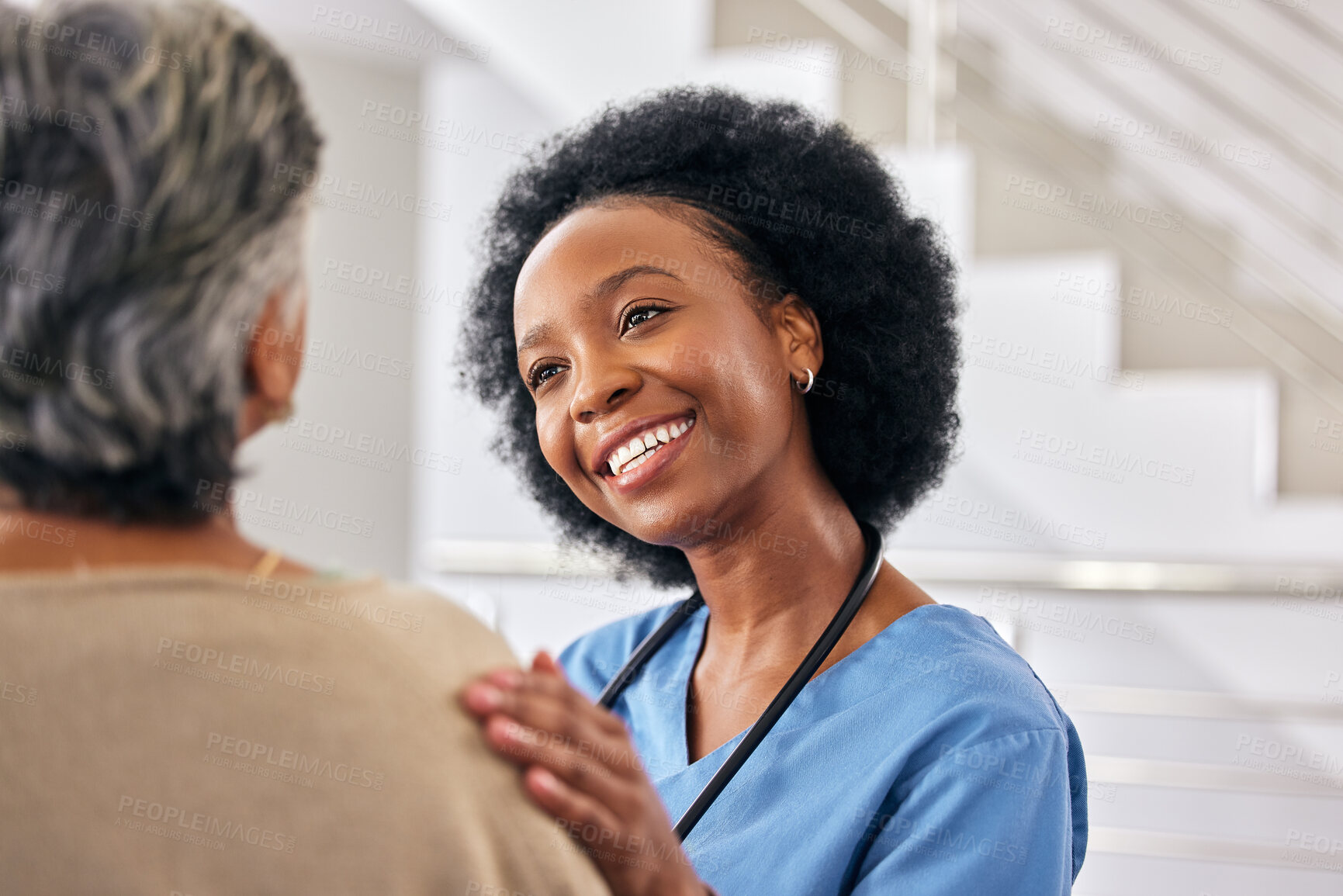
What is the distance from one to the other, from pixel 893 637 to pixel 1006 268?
1376 mm

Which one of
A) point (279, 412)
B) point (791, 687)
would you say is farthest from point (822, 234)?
point (279, 412)

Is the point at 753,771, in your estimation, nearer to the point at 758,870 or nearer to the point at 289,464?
the point at 758,870

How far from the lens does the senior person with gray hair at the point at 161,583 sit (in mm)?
518

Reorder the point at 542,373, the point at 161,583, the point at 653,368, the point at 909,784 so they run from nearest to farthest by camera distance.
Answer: the point at 161,583
the point at 909,784
the point at 653,368
the point at 542,373

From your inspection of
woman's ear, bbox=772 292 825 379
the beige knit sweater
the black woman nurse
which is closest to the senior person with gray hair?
the beige knit sweater

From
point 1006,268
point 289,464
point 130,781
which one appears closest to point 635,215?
point 130,781

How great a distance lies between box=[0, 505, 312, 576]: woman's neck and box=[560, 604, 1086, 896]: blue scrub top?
59cm

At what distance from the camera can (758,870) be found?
990mm

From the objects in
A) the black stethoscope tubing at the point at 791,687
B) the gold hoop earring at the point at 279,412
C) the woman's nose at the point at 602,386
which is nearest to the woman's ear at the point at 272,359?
the gold hoop earring at the point at 279,412

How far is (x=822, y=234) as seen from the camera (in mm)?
1286

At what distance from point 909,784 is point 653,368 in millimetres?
450

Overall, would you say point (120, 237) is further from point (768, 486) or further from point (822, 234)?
point (822, 234)

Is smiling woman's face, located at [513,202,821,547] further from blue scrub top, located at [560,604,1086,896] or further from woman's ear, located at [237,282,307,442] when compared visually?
woman's ear, located at [237,282,307,442]

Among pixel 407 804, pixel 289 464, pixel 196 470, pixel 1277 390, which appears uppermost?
pixel 196 470
